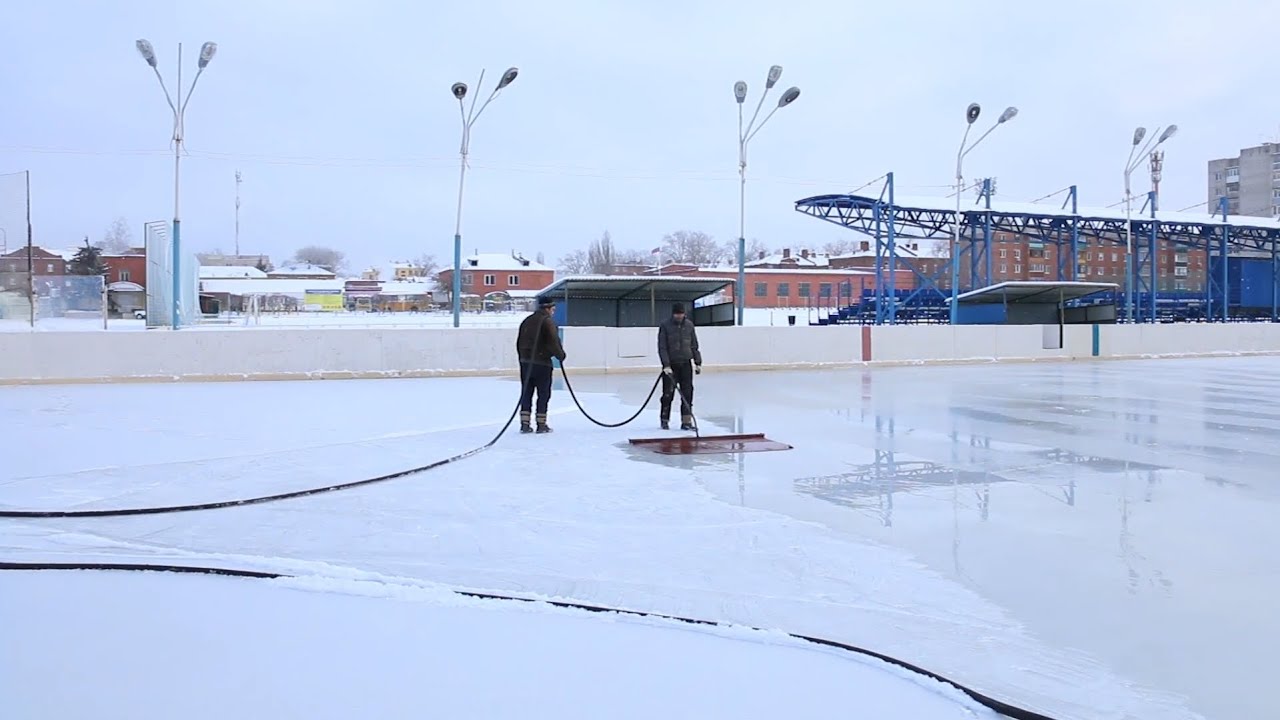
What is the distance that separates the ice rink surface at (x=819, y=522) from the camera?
4582 mm

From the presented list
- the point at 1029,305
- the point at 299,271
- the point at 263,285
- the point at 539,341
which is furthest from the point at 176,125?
the point at 299,271

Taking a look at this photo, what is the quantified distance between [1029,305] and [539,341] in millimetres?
32687

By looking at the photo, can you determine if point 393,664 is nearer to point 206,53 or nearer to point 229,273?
point 206,53

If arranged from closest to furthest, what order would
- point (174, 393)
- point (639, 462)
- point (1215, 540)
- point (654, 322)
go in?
1. point (1215, 540)
2. point (639, 462)
3. point (174, 393)
4. point (654, 322)

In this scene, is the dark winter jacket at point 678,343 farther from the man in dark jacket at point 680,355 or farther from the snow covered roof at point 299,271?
the snow covered roof at point 299,271

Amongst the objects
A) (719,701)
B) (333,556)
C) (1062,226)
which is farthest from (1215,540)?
(1062,226)

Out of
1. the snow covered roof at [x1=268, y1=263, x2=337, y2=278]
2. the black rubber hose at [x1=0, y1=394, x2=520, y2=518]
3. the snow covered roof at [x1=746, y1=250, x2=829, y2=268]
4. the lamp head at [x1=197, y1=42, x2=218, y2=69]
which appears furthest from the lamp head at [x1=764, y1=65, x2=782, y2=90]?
the snow covered roof at [x1=268, y1=263, x2=337, y2=278]

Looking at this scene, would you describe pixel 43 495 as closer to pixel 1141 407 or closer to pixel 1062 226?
pixel 1141 407

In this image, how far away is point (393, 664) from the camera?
4078 mm

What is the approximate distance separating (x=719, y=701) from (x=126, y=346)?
20055 millimetres

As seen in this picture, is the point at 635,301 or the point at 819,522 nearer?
the point at 819,522

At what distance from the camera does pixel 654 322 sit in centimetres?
3247

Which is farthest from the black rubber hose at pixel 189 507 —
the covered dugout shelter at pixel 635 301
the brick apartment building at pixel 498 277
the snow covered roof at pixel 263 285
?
the brick apartment building at pixel 498 277

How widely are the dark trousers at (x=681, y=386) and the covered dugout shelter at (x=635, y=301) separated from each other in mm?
17522
